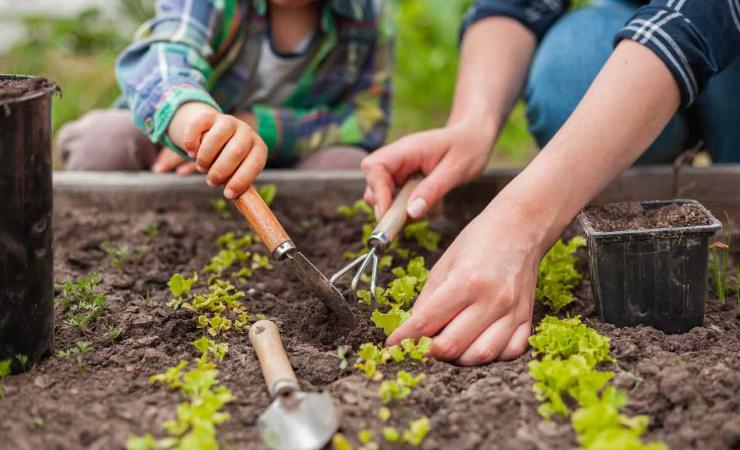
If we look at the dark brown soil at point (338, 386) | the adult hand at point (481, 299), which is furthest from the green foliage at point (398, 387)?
the adult hand at point (481, 299)

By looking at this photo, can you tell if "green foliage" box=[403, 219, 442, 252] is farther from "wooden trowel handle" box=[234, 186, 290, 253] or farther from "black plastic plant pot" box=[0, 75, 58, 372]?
"black plastic plant pot" box=[0, 75, 58, 372]

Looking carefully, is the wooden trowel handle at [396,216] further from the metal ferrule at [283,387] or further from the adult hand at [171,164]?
the adult hand at [171,164]

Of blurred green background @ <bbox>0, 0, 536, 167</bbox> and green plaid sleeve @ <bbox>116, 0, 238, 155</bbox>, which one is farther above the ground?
green plaid sleeve @ <bbox>116, 0, 238, 155</bbox>

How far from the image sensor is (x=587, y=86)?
8.79 ft

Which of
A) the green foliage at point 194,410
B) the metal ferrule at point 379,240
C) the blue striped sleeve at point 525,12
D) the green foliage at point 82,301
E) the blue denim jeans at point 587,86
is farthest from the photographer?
the blue striped sleeve at point 525,12

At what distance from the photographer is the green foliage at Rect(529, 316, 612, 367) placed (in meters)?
1.73

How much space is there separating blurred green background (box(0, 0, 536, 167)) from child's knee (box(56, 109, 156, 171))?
1.06m

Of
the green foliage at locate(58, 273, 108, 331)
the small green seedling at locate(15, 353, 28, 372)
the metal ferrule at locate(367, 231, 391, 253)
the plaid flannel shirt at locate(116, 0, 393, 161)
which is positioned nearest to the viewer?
the small green seedling at locate(15, 353, 28, 372)

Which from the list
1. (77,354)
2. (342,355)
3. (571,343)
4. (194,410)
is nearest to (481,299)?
(571,343)

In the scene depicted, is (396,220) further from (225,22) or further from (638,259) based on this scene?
(225,22)

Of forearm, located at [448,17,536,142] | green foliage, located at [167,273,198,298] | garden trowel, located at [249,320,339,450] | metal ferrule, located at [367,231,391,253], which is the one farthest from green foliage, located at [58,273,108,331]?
forearm, located at [448,17,536,142]

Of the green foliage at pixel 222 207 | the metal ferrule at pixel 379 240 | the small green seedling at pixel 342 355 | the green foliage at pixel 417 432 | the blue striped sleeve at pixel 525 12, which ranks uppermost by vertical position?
the blue striped sleeve at pixel 525 12

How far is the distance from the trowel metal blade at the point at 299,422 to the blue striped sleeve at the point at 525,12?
66.8 inches

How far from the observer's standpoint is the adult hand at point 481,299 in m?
1.76
